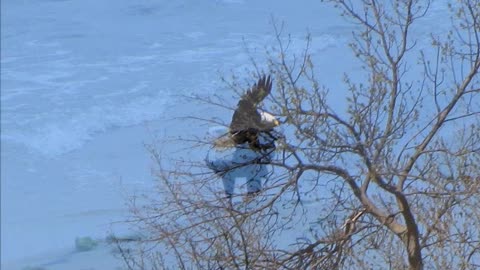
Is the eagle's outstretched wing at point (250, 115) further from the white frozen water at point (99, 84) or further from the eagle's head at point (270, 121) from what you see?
the white frozen water at point (99, 84)

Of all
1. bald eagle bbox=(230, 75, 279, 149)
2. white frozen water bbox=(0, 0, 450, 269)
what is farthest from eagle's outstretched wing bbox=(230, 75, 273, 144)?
white frozen water bbox=(0, 0, 450, 269)

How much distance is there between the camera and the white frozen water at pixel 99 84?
275 inches

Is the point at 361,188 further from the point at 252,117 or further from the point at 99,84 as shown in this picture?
the point at 99,84

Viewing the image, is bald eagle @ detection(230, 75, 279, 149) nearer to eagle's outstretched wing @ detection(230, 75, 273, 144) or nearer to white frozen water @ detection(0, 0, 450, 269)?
eagle's outstretched wing @ detection(230, 75, 273, 144)

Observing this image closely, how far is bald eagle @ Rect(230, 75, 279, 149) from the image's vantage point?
6859mm

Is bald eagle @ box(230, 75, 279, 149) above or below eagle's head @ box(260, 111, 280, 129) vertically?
above

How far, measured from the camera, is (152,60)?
11109mm

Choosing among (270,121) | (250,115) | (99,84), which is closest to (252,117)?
(250,115)

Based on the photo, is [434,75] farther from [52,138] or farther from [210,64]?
[210,64]

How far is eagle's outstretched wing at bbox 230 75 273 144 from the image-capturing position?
22.5ft

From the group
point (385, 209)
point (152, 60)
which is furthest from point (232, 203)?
point (152, 60)

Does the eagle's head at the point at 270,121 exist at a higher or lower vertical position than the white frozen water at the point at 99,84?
lower

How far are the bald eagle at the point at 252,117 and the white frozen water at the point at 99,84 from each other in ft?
2.12

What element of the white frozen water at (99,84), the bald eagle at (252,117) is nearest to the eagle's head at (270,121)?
the bald eagle at (252,117)
